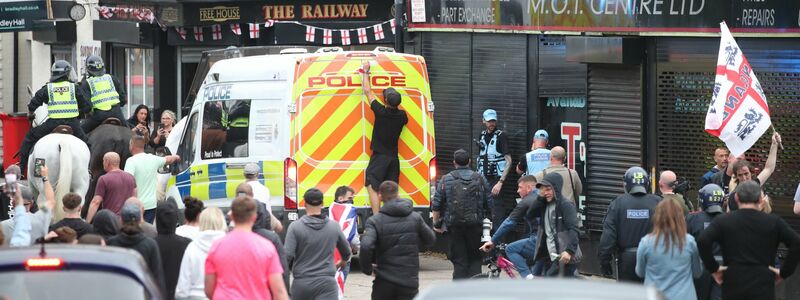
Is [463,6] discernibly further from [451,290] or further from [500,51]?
[451,290]

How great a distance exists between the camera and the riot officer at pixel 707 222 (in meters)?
13.2

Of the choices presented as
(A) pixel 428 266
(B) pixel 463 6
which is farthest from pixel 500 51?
(A) pixel 428 266

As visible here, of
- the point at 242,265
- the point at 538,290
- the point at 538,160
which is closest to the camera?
the point at 538,290

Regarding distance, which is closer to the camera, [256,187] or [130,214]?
[130,214]

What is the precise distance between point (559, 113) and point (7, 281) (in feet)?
40.2

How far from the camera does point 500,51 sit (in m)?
20.8

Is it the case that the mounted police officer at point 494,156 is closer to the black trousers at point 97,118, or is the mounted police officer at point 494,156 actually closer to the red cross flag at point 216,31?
the black trousers at point 97,118

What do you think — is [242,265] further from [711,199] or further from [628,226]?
[711,199]

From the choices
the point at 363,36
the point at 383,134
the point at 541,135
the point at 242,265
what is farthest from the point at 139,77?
the point at 242,265

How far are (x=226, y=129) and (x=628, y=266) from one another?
6.28 metres

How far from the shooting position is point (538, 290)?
758 centimetres

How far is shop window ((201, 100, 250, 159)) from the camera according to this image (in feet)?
59.7

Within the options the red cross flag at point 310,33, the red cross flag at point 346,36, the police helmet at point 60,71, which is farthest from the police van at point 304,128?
the red cross flag at point 310,33

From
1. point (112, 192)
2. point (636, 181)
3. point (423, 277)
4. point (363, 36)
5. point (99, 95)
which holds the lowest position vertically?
point (423, 277)
